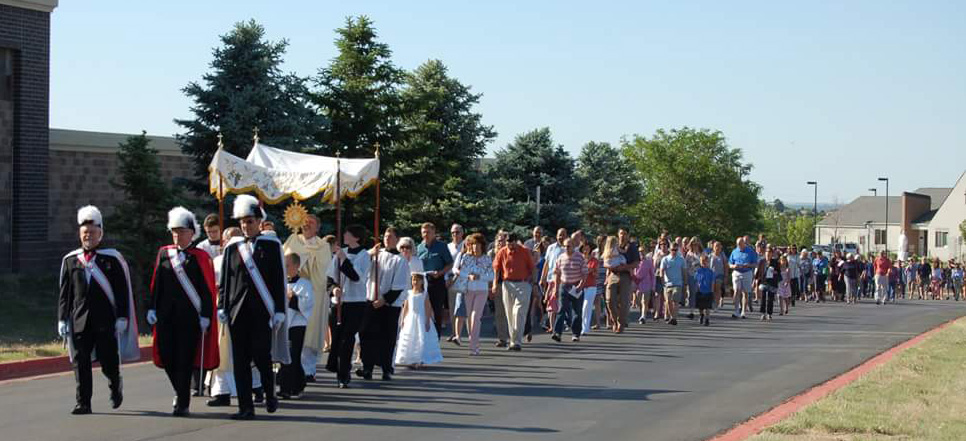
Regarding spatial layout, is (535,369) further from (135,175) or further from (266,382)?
(135,175)

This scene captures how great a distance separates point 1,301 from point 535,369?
13780 millimetres

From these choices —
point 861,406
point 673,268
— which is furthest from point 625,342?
point 861,406

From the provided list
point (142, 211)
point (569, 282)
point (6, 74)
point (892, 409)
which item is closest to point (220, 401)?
point (892, 409)

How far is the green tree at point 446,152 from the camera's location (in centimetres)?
3428

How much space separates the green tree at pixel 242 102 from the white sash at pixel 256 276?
1548cm

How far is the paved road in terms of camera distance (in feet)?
34.1

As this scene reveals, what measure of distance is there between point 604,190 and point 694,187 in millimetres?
38430

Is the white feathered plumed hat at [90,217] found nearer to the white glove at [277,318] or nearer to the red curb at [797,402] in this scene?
the white glove at [277,318]

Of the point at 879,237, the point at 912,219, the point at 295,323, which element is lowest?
the point at 295,323

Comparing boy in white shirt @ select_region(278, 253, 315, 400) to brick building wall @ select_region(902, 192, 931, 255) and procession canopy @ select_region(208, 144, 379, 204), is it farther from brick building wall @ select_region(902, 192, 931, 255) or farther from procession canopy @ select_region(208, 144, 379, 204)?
brick building wall @ select_region(902, 192, 931, 255)

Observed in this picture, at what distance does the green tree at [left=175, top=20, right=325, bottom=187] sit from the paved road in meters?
9.75

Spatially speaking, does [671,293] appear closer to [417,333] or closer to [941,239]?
[417,333]

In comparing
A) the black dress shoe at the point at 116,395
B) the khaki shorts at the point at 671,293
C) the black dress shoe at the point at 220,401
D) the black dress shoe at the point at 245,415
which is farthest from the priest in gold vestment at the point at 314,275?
the khaki shorts at the point at 671,293

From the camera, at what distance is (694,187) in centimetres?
8919
